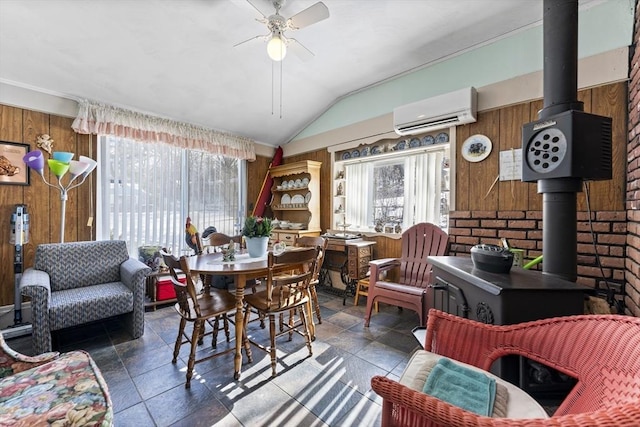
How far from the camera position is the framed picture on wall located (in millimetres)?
2666

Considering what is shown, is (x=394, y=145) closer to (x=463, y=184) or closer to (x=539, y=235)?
(x=463, y=184)

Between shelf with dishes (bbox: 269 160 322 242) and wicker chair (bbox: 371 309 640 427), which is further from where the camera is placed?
shelf with dishes (bbox: 269 160 322 242)

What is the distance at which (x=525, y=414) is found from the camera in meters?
0.93

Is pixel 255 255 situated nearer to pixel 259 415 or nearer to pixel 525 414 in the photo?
pixel 259 415

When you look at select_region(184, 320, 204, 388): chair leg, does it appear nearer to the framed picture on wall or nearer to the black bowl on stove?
the black bowl on stove

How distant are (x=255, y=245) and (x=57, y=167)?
2.20m

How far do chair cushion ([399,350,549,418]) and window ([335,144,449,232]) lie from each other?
2153 mm

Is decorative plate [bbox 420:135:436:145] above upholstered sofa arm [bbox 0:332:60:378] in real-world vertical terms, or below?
above

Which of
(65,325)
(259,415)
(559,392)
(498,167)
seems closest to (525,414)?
(559,392)

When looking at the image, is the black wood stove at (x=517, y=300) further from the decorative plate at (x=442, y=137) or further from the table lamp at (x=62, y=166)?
the table lamp at (x=62, y=166)

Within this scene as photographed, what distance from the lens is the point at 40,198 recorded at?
2.86 meters

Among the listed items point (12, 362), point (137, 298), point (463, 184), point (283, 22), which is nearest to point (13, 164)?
point (137, 298)

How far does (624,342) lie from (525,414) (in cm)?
39

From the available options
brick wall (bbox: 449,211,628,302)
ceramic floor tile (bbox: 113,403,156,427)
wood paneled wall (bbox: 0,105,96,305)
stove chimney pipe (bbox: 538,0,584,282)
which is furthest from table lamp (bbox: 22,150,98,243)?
stove chimney pipe (bbox: 538,0,584,282)
